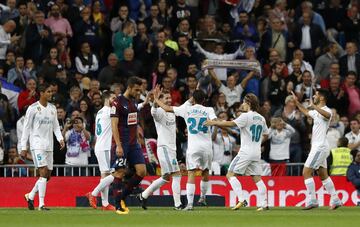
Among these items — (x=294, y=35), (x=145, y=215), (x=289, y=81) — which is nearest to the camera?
(x=145, y=215)

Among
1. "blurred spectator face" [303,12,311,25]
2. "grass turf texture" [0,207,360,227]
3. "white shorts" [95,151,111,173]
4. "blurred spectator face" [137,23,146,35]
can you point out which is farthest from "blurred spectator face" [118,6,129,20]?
"grass turf texture" [0,207,360,227]

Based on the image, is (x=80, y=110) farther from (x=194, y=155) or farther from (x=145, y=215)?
(x=145, y=215)

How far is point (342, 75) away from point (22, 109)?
891 cm

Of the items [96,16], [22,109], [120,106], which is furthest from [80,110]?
[120,106]

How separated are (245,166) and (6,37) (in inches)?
361

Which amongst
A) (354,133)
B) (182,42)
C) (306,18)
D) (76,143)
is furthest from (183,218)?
(306,18)

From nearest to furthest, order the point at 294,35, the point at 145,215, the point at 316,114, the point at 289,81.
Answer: the point at 145,215 → the point at 316,114 → the point at 289,81 → the point at 294,35

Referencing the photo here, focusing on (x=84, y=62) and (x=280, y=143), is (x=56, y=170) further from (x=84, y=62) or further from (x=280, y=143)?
(x=280, y=143)

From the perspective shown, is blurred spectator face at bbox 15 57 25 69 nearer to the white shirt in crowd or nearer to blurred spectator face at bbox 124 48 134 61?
blurred spectator face at bbox 124 48 134 61

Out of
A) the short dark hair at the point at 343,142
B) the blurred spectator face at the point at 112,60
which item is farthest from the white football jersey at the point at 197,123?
the blurred spectator face at the point at 112,60

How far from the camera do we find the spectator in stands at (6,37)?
3328 centimetres

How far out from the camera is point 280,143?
3188 centimetres

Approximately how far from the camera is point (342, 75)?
35.3 m

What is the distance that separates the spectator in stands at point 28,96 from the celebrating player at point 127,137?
696 cm
